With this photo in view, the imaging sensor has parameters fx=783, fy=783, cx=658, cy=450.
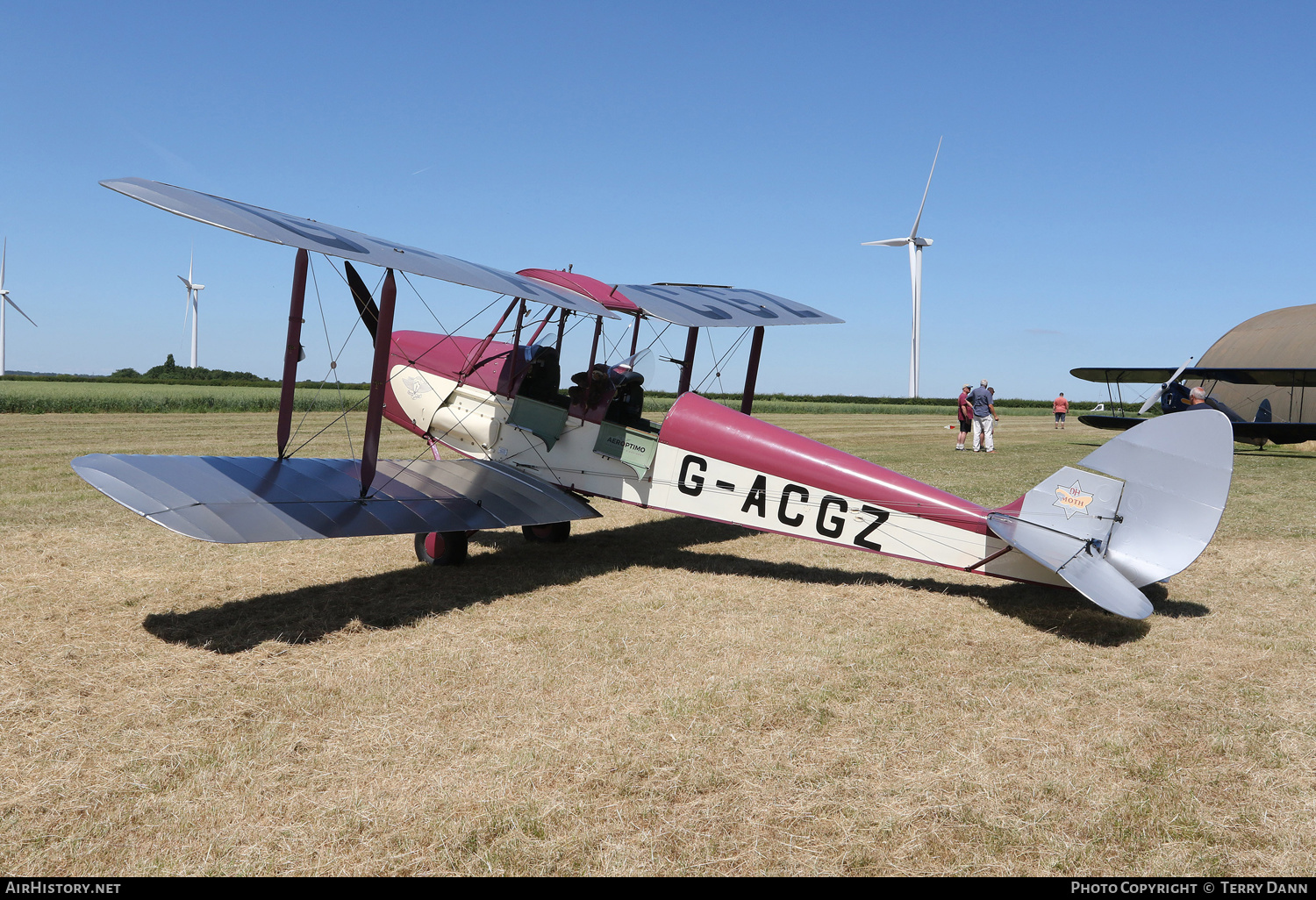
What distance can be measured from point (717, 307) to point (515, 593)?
11.2 ft

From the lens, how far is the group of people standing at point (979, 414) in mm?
18828

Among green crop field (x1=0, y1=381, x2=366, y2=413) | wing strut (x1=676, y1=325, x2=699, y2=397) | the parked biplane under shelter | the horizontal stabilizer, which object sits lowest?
green crop field (x1=0, y1=381, x2=366, y2=413)

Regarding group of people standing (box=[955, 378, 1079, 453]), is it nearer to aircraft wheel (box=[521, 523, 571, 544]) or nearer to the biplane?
the biplane

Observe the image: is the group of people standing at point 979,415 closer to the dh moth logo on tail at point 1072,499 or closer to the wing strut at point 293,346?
the dh moth logo on tail at point 1072,499

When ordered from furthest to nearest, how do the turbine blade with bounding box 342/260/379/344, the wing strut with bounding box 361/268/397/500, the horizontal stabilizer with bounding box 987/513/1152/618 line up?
the turbine blade with bounding box 342/260/379/344 < the wing strut with bounding box 361/268/397/500 < the horizontal stabilizer with bounding box 987/513/1152/618

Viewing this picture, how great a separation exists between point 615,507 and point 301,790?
7.92m

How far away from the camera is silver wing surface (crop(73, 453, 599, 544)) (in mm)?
4797

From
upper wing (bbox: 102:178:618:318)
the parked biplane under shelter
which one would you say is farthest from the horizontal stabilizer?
the parked biplane under shelter

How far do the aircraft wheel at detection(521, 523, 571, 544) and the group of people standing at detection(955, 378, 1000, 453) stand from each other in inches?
535

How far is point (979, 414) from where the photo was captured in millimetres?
18750

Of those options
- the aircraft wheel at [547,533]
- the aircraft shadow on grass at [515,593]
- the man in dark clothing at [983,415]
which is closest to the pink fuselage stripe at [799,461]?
the aircraft shadow on grass at [515,593]

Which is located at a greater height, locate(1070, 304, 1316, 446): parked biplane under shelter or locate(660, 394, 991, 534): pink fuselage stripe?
locate(1070, 304, 1316, 446): parked biplane under shelter

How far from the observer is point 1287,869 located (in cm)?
262

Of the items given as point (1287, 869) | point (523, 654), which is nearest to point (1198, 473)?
point (1287, 869)
